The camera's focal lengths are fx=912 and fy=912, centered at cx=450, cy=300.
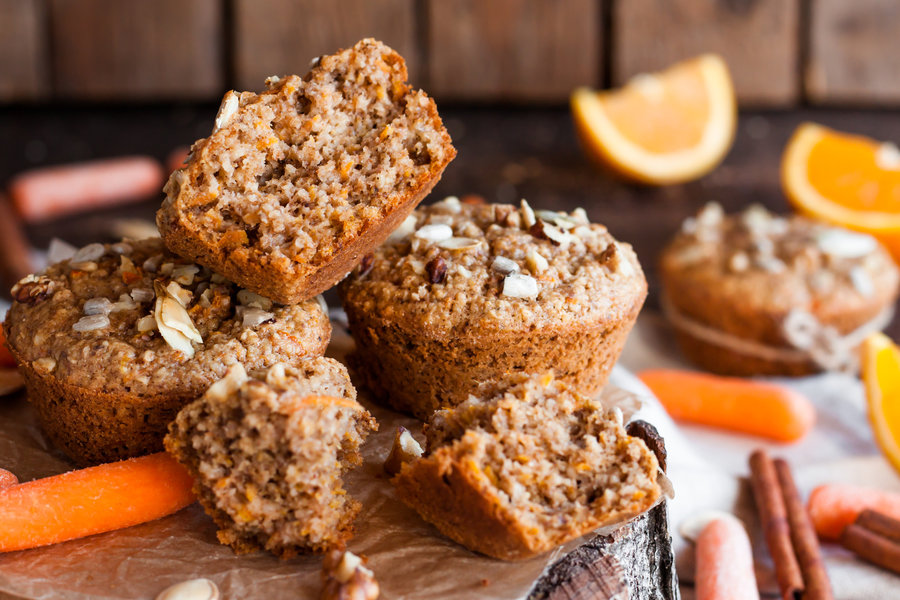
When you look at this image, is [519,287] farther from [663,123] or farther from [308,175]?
[663,123]

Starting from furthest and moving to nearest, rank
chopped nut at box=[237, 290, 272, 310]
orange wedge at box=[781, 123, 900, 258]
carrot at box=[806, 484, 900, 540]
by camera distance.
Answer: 1. orange wedge at box=[781, 123, 900, 258]
2. carrot at box=[806, 484, 900, 540]
3. chopped nut at box=[237, 290, 272, 310]

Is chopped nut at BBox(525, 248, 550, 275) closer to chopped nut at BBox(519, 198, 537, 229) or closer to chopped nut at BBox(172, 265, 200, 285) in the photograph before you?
chopped nut at BBox(519, 198, 537, 229)

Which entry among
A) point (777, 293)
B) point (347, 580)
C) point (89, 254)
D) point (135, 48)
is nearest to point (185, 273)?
point (89, 254)

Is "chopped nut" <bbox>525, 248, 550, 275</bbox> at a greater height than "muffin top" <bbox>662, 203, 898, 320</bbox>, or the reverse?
"chopped nut" <bbox>525, 248, 550, 275</bbox>

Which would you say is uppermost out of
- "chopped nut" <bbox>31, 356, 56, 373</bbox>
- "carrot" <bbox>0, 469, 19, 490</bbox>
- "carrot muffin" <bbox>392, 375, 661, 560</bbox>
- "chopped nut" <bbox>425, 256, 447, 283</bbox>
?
"chopped nut" <bbox>425, 256, 447, 283</bbox>

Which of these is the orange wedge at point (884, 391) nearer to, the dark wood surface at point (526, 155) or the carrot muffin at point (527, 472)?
the dark wood surface at point (526, 155)

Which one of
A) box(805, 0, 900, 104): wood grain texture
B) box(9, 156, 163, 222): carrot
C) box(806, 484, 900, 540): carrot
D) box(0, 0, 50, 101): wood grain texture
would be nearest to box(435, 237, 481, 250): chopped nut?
box(806, 484, 900, 540): carrot
